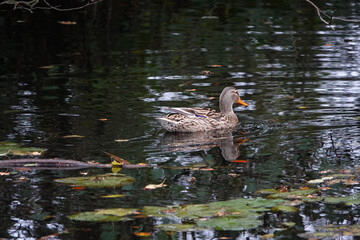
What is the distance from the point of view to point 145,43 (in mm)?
17312

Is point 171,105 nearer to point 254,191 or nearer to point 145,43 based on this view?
point 254,191

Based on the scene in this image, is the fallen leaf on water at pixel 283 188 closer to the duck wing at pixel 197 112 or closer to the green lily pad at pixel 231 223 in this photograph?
the green lily pad at pixel 231 223

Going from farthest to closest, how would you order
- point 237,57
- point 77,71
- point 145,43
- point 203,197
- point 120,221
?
point 145,43 → point 237,57 → point 77,71 → point 203,197 → point 120,221

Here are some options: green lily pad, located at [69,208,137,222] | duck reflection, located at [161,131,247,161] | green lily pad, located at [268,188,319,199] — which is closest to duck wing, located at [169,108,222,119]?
duck reflection, located at [161,131,247,161]

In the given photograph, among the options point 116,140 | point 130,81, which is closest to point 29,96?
point 130,81

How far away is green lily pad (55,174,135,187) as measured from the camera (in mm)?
7578

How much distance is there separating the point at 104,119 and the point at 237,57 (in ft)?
18.2

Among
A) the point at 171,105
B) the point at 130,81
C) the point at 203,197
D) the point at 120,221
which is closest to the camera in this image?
the point at 120,221

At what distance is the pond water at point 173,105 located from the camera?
6.92 meters

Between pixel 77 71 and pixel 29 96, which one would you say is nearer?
pixel 29 96

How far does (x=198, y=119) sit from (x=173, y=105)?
1188 millimetres

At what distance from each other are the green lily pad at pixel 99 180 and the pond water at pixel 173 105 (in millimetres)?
104

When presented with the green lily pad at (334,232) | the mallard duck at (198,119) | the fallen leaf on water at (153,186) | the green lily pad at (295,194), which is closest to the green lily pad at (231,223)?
the green lily pad at (334,232)

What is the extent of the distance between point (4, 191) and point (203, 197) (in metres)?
2.09
